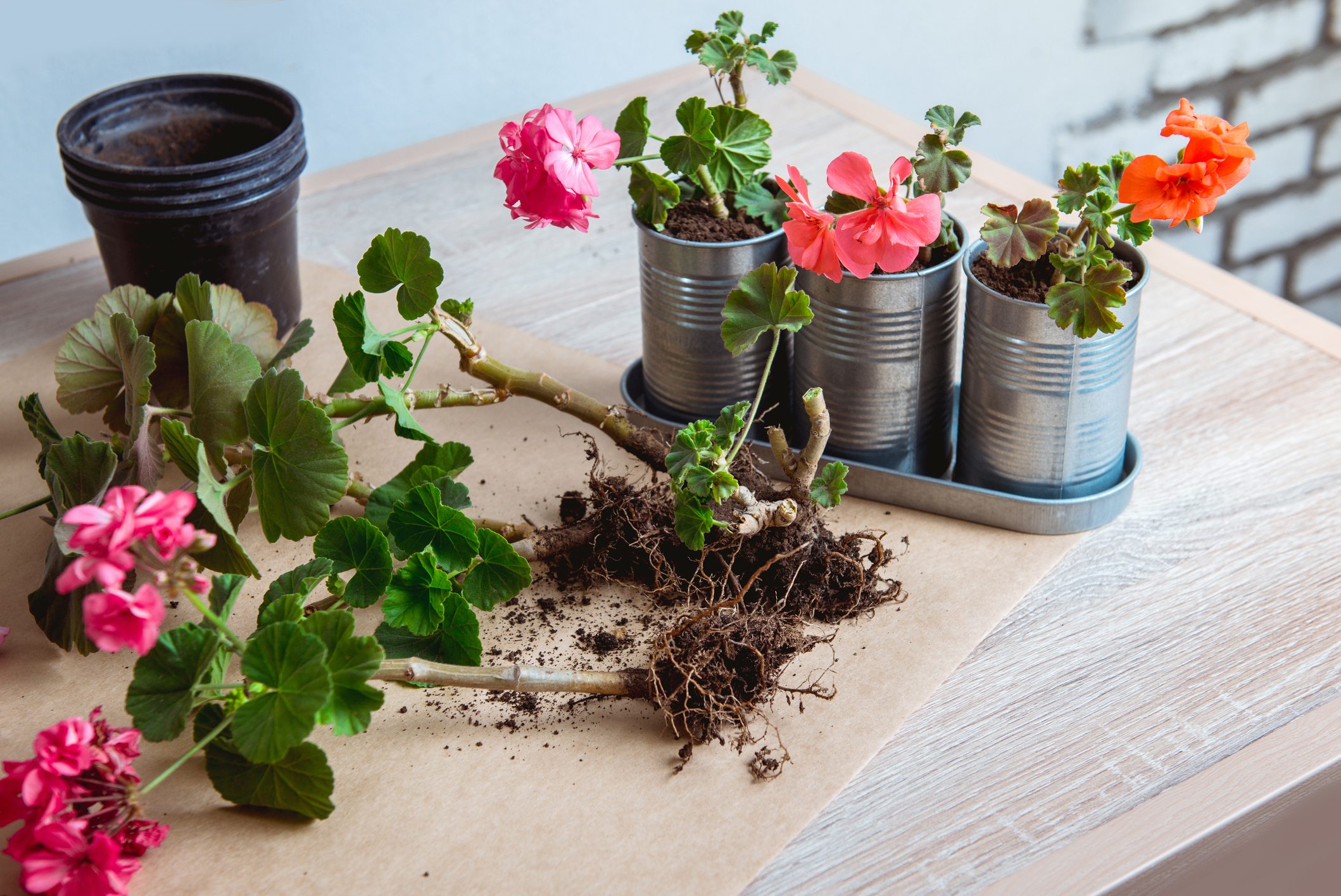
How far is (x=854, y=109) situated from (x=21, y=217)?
1.19 meters

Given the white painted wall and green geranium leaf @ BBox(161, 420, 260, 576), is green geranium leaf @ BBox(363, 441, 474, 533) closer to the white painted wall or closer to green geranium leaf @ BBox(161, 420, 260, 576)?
green geranium leaf @ BBox(161, 420, 260, 576)

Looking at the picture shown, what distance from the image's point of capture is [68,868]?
0.66 m

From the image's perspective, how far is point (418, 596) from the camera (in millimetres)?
790

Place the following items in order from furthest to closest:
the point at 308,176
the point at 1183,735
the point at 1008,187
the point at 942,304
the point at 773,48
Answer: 1. the point at 773,48
2. the point at 308,176
3. the point at 1008,187
4. the point at 942,304
5. the point at 1183,735

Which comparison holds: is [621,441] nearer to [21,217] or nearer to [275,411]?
[275,411]

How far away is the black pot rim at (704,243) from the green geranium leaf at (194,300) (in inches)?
13.0

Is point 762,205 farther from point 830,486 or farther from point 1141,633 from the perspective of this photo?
point 1141,633

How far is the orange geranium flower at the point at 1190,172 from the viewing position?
78 cm

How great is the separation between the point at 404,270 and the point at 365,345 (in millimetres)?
70

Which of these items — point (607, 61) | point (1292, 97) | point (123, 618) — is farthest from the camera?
point (1292, 97)

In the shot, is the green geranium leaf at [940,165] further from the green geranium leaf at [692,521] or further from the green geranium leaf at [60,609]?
the green geranium leaf at [60,609]

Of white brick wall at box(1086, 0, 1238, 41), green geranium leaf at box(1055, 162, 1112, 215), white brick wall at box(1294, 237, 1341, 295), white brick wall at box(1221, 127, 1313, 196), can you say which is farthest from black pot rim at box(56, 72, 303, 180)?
white brick wall at box(1294, 237, 1341, 295)

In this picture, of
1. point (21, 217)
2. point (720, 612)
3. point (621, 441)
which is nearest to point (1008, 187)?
point (621, 441)

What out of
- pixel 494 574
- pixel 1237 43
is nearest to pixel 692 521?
pixel 494 574
